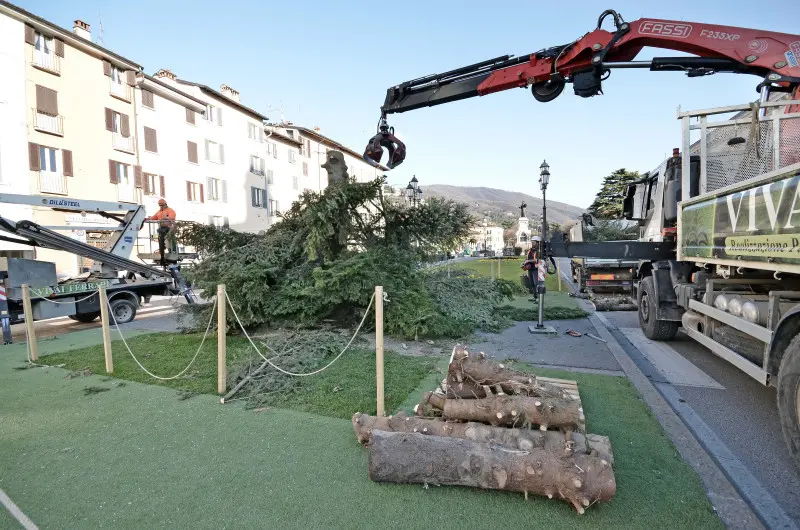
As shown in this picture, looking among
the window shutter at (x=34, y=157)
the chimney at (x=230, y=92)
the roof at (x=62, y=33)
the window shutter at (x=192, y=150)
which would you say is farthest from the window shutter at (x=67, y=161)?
the chimney at (x=230, y=92)

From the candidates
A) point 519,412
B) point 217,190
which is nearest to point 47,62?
point 217,190

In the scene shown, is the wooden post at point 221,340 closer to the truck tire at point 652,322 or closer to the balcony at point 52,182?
the truck tire at point 652,322

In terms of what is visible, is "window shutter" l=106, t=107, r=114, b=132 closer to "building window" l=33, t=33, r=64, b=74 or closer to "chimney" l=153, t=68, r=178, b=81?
"building window" l=33, t=33, r=64, b=74

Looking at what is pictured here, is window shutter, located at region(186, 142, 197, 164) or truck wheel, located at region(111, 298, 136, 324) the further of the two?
window shutter, located at region(186, 142, 197, 164)

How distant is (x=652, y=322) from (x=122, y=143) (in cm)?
2780

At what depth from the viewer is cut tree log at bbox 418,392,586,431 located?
3.38 metres

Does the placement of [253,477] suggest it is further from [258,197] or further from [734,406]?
[258,197]

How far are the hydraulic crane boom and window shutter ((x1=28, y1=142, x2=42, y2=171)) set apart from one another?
21317mm

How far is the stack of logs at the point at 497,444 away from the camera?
8.86ft

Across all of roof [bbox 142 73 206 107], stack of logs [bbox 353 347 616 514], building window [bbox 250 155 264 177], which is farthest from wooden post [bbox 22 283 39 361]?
building window [bbox 250 155 264 177]

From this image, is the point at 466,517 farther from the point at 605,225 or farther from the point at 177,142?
the point at 177,142

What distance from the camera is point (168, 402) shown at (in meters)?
4.81

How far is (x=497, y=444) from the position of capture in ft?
9.82

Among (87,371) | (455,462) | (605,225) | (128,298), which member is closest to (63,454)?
(87,371)
